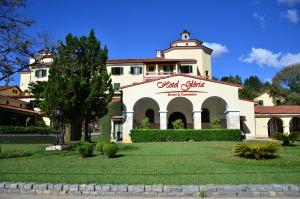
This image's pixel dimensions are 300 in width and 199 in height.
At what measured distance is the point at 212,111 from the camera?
3878cm

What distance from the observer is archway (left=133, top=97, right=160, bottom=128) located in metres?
38.2

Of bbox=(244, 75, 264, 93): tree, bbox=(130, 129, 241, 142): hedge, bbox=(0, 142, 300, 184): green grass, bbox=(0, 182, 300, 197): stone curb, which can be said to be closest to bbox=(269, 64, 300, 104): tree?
bbox=(130, 129, 241, 142): hedge

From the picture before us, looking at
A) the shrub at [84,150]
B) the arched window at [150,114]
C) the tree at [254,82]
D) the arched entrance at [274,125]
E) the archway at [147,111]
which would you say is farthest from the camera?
the tree at [254,82]

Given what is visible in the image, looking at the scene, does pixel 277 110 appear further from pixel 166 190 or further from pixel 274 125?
pixel 166 190

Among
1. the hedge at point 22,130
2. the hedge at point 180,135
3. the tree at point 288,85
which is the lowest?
the hedge at point 180,135

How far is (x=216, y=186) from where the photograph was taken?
9.21 metres

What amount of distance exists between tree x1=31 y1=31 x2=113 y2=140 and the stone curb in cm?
1289

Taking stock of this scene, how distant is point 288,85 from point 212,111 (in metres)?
32.2

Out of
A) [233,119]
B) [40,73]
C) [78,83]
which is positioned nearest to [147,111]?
[233,119]

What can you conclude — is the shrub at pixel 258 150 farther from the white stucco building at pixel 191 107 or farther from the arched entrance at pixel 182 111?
the arched entrance at pixel 182 111

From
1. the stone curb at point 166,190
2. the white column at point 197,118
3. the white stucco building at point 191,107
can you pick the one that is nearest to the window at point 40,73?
the white stucco building at point 191,107

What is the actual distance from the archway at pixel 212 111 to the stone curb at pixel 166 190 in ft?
93.8

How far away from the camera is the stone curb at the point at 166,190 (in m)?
9.09

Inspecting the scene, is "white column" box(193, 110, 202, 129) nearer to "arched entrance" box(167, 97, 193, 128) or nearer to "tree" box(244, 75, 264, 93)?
"arched entrance" box(167, 97, 193, 128)
